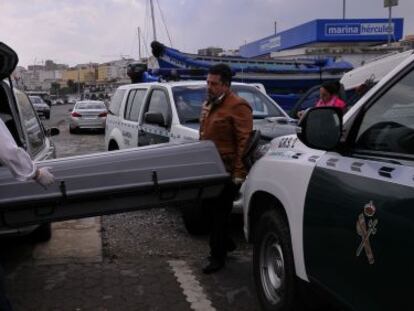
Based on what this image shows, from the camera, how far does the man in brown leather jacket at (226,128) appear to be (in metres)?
5.12

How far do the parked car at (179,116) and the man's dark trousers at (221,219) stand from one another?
1.08ft

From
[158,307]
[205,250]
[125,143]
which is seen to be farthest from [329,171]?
[125,143]

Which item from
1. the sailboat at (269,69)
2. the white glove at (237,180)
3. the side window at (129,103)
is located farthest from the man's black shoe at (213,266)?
the sailboat at (269,69)

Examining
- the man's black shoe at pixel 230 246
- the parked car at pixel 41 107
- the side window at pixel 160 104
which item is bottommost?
the parked car at pixel 41 107

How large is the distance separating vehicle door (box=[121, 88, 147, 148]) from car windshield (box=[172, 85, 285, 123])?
1.23m

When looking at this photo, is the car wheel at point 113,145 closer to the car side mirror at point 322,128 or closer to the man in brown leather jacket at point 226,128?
the man in brown leather jacket at point 226,128

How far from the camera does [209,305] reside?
466 cm

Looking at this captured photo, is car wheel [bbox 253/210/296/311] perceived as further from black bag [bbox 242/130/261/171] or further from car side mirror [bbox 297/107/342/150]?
black bag [bbox 242/130/261/171]

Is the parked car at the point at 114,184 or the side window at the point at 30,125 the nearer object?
the parked car at the point at 114,184

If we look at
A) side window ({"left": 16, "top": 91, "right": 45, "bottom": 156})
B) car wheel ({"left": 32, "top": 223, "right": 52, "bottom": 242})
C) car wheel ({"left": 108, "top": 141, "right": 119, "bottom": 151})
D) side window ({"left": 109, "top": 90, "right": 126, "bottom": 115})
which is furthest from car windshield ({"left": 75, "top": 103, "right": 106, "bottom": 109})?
car wheel ({"left": 32, "top": 223, "right": 52, "bottom": 242})

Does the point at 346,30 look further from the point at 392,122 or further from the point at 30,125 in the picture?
the point at 392,122

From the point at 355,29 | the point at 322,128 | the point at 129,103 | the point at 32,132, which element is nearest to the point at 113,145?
the point at 129,103

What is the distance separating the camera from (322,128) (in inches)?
121

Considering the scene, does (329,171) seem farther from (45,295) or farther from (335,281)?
(45,295)
